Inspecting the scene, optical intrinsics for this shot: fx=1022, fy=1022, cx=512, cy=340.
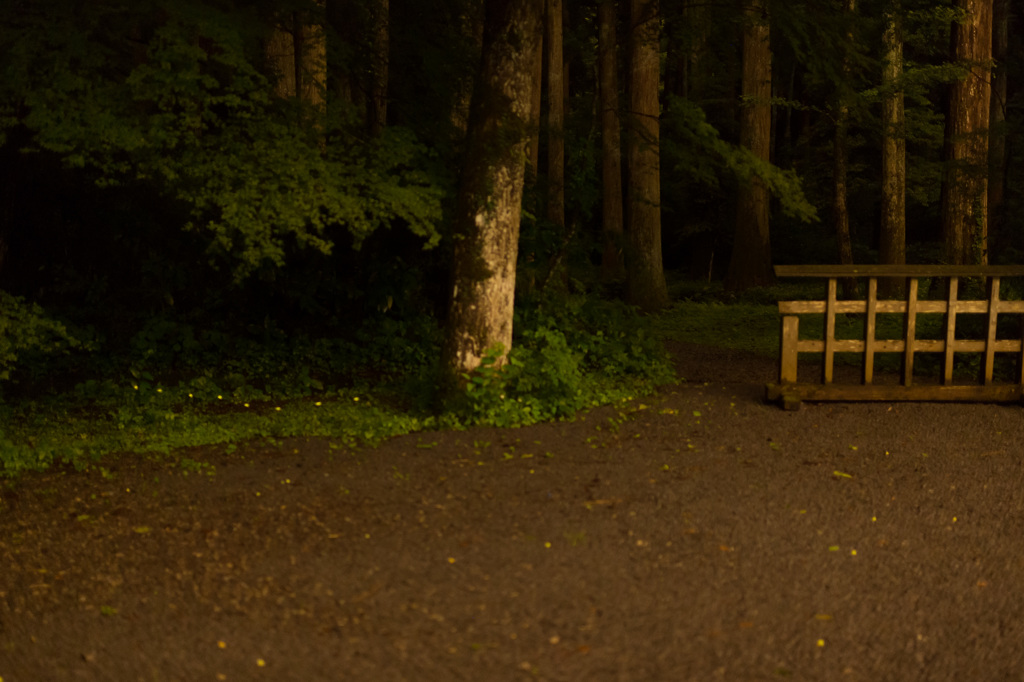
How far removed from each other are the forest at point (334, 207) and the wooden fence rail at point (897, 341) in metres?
1.31

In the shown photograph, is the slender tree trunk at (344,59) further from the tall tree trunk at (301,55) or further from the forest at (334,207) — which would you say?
the tall tree trunk at (301,55)

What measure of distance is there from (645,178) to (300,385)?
10.1 m

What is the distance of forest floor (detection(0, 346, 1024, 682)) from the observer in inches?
192

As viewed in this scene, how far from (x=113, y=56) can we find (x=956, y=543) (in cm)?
848

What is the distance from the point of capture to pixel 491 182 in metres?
10.2

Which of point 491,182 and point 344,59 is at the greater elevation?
point 344,59

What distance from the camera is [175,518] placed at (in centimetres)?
695

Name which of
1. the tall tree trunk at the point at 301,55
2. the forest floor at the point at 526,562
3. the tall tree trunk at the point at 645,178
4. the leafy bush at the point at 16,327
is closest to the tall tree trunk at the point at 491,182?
the forest floor at the point at 526,562

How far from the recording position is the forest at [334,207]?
9.44m

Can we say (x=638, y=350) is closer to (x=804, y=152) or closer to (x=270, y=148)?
(x=270, y=148)

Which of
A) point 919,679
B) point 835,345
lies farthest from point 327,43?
point 919,679

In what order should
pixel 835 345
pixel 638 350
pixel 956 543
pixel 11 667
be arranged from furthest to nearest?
pixel 638 350, pixel 835 345, pixel 956 543, pixel 11 667

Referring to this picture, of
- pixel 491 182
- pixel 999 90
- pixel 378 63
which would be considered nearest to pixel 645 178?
pixel 378 63

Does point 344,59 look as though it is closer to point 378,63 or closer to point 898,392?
point 378,63
